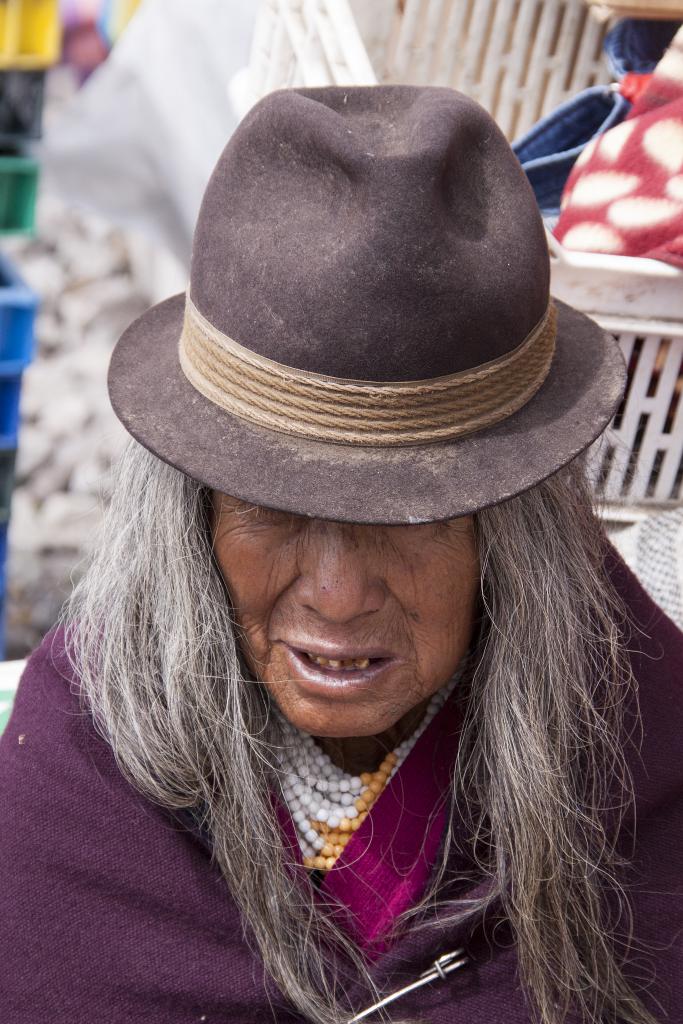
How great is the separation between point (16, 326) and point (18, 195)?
483mm

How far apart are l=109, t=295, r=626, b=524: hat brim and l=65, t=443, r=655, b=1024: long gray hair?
14 centimetres

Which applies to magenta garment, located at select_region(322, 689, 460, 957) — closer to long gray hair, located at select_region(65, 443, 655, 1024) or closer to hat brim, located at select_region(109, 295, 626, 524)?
long gray hair, located at select_region(65, 443, 655, 1024)

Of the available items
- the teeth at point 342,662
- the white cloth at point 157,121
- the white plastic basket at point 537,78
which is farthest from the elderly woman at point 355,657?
the white cloth at point 157,121

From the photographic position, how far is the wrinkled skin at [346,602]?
1.38 m

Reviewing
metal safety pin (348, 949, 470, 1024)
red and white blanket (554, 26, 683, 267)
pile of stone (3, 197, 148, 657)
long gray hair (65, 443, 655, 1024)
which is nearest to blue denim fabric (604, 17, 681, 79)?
red and white blanket (554, 26, 683, 267)

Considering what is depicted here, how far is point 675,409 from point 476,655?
2.74 ft

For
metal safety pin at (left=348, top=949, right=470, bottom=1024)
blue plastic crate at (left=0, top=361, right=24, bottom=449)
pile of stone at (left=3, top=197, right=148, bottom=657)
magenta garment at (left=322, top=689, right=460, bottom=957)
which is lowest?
pile of stone at (left=3, top=197, right=148, bottom=657)

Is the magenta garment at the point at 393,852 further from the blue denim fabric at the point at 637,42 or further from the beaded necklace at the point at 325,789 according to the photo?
the blue denim fabric at the point at 637,42

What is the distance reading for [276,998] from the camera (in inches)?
60.5

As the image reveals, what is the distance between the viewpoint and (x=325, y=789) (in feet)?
5.39

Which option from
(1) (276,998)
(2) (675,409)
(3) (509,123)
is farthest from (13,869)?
(3) (509,123)

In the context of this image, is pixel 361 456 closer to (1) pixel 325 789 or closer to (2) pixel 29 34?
(1) pixel 325 789

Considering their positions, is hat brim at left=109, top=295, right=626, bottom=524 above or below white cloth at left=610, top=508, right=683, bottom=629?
above

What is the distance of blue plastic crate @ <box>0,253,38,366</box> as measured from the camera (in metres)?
2.69
